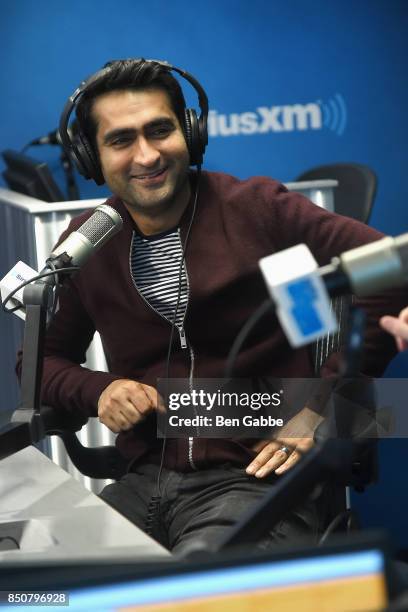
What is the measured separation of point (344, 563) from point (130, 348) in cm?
108

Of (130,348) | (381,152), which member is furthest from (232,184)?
(381,152)

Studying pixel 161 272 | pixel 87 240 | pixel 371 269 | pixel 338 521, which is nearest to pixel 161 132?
pixel 161 272

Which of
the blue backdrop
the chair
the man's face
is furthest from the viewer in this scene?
the blue backdrop

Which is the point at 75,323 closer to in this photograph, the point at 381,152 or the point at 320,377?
the point at 320,377

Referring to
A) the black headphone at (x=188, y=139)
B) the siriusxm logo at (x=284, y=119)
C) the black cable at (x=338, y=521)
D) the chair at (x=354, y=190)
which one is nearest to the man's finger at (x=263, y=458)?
the black cable at (x=338, y=521)

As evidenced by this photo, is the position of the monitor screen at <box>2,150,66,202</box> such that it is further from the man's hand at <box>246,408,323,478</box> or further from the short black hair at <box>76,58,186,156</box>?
the man's hand at <box>246,408,323,478</box>

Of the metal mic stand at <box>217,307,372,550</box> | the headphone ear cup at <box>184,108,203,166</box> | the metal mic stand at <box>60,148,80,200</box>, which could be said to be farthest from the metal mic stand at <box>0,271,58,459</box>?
the metal mic stand at <box>60,148,80,200</box>

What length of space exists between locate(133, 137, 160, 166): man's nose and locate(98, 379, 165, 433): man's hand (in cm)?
38

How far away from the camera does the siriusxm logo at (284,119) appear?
4055 mm

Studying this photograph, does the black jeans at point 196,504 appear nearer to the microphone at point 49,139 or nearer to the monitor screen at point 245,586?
the monitor screen at point 245,586

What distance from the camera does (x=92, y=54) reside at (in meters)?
4.17

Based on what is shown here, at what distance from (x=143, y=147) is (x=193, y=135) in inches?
3.5

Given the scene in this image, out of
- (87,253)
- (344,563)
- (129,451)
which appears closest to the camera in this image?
(344,563)

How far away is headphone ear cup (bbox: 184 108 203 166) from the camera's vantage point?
159cm
